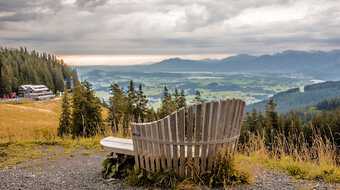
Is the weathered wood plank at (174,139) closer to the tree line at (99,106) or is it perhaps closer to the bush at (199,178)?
the bush at (199,178)

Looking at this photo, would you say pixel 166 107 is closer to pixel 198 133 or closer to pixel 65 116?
pixel 65 116

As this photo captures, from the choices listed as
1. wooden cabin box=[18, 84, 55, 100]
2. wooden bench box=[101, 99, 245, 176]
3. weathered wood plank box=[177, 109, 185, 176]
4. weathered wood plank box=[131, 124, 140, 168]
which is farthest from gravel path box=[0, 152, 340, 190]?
wooden cabin box=[18, 84, 55, 100]

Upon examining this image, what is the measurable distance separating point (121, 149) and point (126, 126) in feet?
17.6

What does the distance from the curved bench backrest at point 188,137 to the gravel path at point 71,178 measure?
29.6 inches

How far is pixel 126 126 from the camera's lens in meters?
12.3

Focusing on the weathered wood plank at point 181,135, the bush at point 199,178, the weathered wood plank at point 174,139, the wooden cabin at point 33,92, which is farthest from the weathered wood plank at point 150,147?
the wooden cabin at point 33,92

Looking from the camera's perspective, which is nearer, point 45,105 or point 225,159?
point 225,159

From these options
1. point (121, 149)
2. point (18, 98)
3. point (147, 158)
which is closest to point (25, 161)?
point (121, 149)

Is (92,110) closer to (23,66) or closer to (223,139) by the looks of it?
(223,139)

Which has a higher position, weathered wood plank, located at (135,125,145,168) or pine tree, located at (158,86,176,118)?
weathered wood plank, located at (135,125,145,168)

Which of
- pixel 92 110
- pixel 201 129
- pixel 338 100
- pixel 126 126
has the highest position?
pixel 201 129

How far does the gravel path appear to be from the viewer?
6453 mm

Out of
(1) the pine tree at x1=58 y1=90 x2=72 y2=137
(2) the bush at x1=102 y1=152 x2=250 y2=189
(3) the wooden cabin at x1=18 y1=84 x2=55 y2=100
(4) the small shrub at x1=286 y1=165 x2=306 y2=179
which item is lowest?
(3) the wooden cabin at x1=18 y1=84 x2=55 y2=100

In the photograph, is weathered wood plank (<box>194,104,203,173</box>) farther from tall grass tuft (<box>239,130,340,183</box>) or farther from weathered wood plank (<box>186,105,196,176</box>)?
tall grass tuft (<box>239,130,340,183</box>)
